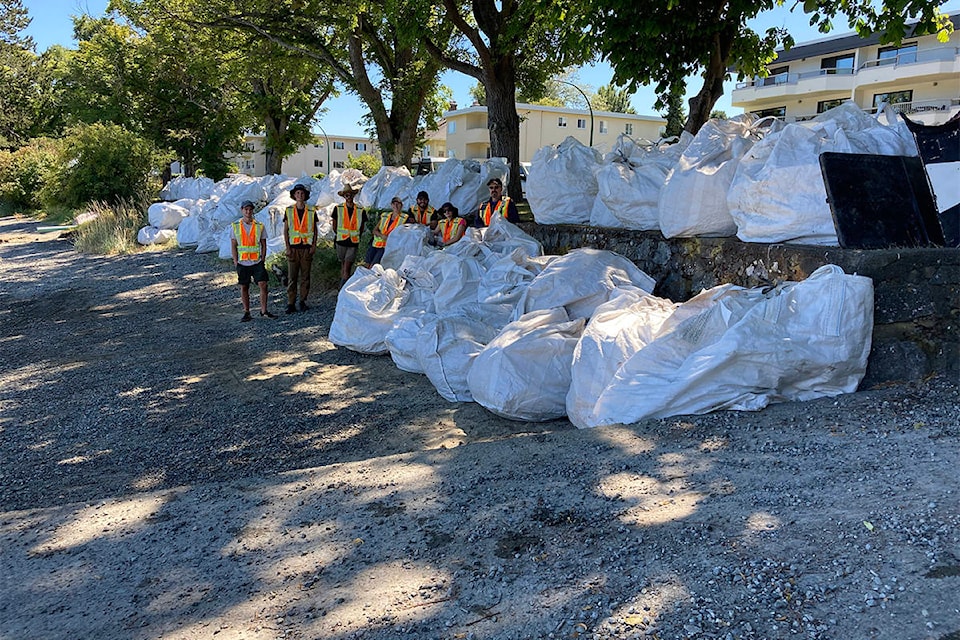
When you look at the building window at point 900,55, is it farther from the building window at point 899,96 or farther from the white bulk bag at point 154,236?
the white bulk bag at point 154,236

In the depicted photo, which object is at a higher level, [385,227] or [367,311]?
[385,227]

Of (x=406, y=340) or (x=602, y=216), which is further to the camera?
(x=602, y=216)

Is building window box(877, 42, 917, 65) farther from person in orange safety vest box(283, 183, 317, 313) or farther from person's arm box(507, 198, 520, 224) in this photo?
person in orange safety vest box(283, 183, 317, 313)

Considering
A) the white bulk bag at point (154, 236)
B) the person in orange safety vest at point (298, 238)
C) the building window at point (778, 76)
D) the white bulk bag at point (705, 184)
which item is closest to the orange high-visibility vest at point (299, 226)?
the person in orange safety vest at point (298, 238)

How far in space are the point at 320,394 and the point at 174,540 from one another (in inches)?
111

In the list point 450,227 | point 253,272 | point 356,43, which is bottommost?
point 253,272

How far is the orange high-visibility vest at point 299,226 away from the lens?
335 inches

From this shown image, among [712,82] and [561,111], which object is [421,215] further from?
[561,111]

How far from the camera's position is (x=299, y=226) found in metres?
8.53

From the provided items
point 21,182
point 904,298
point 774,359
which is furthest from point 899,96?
point 21,182

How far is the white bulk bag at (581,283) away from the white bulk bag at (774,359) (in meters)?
1.58

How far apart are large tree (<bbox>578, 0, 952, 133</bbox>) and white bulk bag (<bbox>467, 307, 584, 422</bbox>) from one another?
4.26 metres

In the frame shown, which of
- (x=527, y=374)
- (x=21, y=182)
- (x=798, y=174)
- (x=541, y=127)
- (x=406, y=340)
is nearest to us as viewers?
(x=527, y=374)

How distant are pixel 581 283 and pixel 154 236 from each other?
43.1ft
